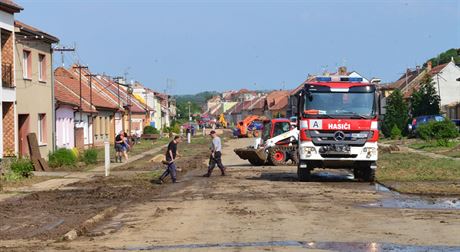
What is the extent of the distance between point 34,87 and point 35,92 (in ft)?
0.87

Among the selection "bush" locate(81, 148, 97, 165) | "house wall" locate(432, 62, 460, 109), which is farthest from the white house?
"bush" locate(81, 148, 97, 165)

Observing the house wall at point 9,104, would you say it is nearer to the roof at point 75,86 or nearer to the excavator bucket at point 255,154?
the excavator bucket at point 255,154

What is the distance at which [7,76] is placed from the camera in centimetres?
2841

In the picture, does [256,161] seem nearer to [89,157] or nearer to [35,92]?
[89,157]

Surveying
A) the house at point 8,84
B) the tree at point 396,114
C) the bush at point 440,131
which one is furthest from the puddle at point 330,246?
the tree at point 396,114

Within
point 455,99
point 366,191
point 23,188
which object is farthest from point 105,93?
point 366,191

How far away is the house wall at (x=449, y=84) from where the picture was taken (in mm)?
86438

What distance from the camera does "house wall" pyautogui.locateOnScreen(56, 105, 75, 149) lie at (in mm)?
40459

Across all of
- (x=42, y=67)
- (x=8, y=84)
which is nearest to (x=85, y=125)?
(x=42, y=67)

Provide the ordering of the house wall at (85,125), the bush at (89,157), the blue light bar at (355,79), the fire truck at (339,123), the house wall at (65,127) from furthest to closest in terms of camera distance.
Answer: the house wall at (85,125) < the house wall at (65,127) < the bush at (89,157) < the blue light bar at (355,79) < the fire truck at (339,123)

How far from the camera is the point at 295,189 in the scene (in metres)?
20.2

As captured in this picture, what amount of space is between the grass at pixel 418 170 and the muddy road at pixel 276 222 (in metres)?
3.51

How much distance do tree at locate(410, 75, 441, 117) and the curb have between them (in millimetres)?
55103

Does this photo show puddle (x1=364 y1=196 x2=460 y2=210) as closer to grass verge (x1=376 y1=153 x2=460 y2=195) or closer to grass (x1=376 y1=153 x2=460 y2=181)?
grass verge (x1=376 y1=153 x2=460 y2=195)
